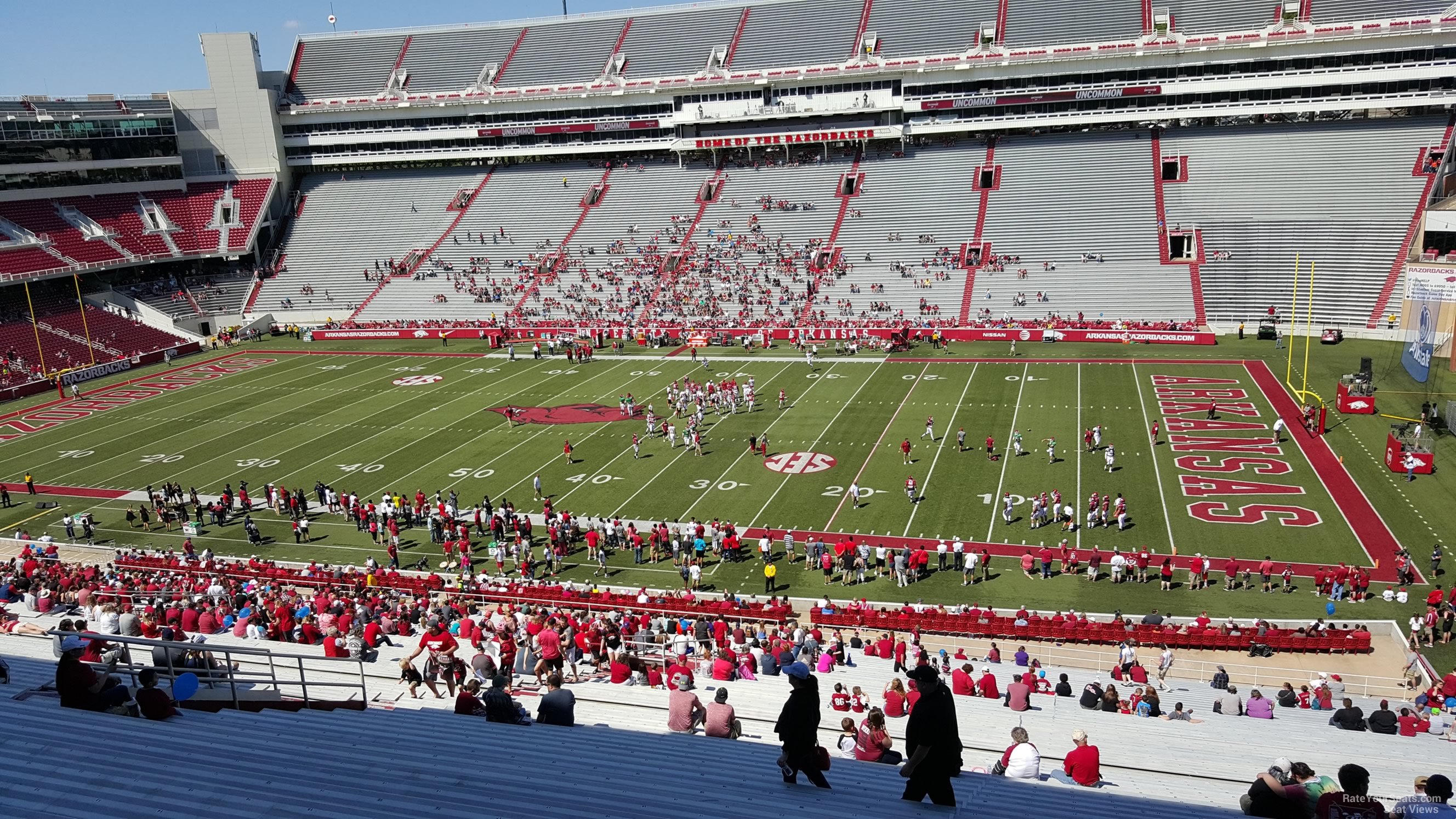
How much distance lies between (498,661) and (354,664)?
80.9 inches

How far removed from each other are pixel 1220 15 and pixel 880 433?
40.9m

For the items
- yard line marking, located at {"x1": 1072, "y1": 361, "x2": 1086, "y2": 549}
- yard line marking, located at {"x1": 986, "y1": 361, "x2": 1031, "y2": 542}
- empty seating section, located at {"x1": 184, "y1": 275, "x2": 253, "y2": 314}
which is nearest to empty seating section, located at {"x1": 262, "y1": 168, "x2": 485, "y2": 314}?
empty seating section, located at {"x1": 184, "y1": 275, "x2": 253, "y2": 314}

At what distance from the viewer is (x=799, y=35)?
219ft

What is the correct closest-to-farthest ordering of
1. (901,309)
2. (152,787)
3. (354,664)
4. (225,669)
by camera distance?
(152,787), (225,669), (354,664), (901,309)

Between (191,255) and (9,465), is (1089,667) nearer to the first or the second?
(9,465)

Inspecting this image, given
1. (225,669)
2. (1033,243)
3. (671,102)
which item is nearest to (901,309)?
(1033,243)

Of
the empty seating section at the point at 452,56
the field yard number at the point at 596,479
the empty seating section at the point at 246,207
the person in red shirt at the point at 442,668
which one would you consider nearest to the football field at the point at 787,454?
the field yard number at the point at 596,479

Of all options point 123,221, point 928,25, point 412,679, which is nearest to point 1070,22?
point 928,25

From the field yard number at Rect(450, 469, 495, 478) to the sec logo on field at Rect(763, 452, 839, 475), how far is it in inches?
322

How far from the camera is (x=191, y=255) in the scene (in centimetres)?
6203

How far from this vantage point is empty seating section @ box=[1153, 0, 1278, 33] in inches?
2207

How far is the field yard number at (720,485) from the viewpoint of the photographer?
27984mm

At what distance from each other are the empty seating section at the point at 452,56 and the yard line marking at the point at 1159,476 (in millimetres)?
52776

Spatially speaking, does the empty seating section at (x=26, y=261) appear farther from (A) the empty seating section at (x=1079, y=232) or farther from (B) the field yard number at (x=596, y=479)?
(A) the empty seating section at (x=1079, y=232)
